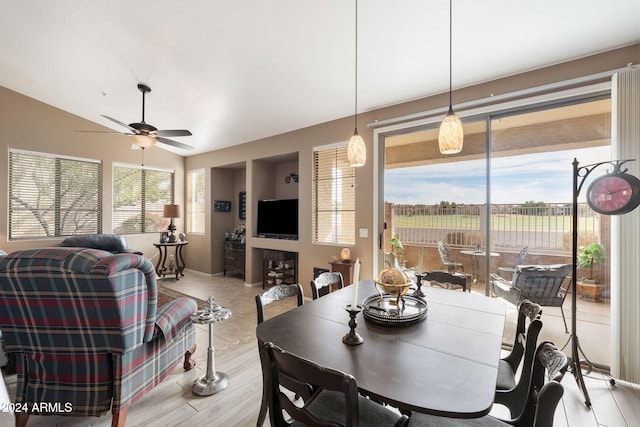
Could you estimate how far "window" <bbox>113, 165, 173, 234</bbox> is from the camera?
570cm

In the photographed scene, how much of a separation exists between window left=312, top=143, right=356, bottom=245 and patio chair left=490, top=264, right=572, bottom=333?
193cm

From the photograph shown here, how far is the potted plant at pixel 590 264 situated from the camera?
244cm

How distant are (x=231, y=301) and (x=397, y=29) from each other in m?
4.12

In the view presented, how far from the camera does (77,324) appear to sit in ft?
5.17

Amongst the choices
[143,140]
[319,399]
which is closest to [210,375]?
[319,399]

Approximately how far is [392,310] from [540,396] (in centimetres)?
80

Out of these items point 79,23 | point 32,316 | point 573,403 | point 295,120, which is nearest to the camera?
point 32,316

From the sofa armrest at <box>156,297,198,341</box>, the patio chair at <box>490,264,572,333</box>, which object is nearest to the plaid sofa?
the sofa armrest at <box>156,297,198,341</box>

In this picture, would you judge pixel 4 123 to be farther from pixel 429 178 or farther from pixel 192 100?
pixel 429 178

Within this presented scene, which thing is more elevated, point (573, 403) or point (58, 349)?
point (58, 349)

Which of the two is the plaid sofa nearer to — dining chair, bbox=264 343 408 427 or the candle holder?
dining chair, bbox=264 343 408 427

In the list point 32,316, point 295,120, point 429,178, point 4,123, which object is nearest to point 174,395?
point 32,316

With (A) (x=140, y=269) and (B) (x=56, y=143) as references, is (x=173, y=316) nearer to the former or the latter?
(A) (x=140, y=269)

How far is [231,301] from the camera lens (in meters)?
4.30
